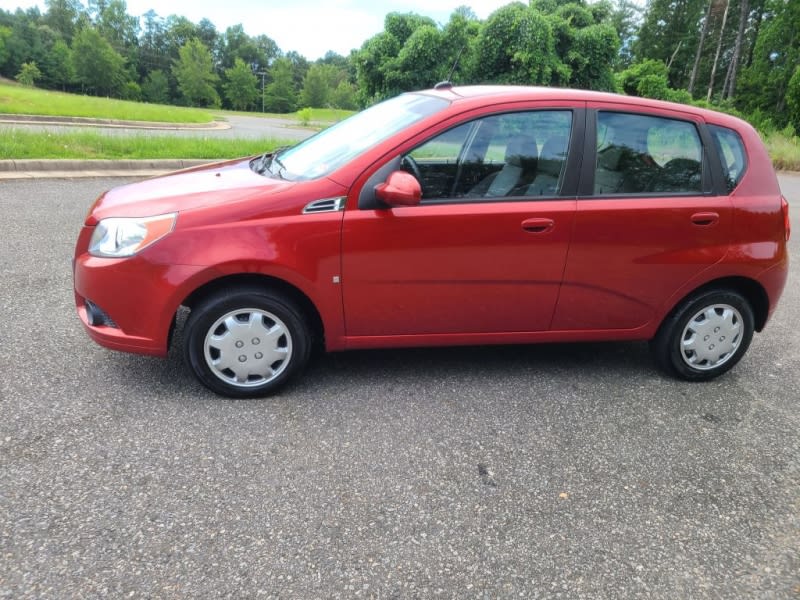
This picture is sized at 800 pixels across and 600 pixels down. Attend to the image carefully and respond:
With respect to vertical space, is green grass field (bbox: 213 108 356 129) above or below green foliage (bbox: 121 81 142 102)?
below

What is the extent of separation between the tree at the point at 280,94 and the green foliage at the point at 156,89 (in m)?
13.9

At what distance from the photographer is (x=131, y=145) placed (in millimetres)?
10617

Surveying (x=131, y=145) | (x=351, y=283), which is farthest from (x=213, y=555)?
(x=131, y=145)

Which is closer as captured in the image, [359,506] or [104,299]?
[359,506]

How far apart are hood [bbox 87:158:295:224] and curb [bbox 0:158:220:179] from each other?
17.5 ft

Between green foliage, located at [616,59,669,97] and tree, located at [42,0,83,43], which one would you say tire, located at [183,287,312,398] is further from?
tree, located at [42,0,83,43]

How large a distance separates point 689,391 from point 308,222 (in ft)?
8.42

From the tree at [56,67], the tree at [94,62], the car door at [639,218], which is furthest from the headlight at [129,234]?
the tree at [56,67]

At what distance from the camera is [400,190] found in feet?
9.62

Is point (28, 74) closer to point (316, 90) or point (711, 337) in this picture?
point (316, 90)

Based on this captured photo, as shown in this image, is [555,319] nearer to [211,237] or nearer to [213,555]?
[211,237]

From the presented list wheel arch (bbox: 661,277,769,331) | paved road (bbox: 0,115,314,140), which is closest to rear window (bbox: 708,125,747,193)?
wheel arch (bbox: 661,277,769,331)

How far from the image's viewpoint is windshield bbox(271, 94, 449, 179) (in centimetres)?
329

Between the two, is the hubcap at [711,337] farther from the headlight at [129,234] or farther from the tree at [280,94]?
the tree at [280,94]
